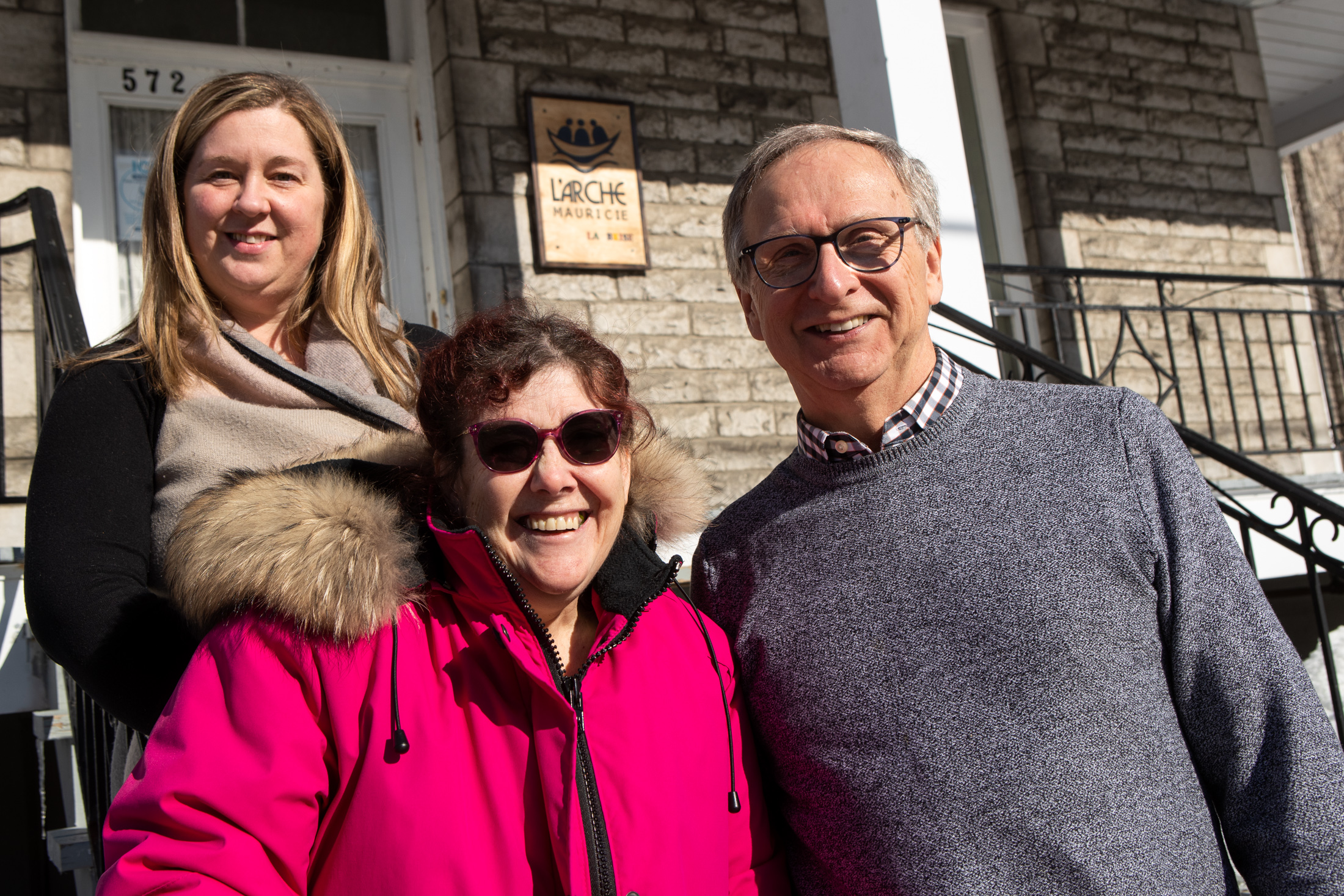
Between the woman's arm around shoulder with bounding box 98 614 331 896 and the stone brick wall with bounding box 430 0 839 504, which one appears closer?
the woman's arm around shoulder with bounding box 98 614 331 896

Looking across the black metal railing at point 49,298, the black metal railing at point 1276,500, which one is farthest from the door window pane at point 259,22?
the black metal railing at point 1276,500

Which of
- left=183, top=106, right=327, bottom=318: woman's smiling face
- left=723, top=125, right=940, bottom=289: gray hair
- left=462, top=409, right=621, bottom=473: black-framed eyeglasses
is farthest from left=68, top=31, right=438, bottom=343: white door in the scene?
left=462, top=409, right=621, bottom=473: black-framed eyeglasses

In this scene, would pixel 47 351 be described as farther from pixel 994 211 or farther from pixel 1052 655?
pixel 994 211

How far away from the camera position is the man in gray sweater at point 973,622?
1.33 meters

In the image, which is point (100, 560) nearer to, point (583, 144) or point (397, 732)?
point (397, 732)

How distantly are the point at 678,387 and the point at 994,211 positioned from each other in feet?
8.56

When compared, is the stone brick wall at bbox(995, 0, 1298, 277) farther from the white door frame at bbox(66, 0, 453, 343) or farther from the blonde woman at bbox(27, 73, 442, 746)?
the blonde woman at bbox(27, 73, 442, 746)

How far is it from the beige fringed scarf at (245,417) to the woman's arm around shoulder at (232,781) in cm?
33

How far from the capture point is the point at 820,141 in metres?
1.63

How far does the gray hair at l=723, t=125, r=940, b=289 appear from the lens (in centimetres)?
164

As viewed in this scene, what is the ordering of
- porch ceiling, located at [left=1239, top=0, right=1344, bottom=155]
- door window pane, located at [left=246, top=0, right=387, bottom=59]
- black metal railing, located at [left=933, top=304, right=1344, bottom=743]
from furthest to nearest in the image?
porch ceiling, located at [left=1239, top=0, right=1344, bottom=155], door window pane, located at [left=246, top=0, right=387, bottom=59], black metal railing, located at [left=933, top=304, right=1344, bottom=743]

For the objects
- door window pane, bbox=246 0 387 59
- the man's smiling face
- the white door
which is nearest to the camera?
the man's smiling face

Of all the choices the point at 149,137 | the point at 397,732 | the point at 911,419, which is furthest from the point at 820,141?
the point at 149,137

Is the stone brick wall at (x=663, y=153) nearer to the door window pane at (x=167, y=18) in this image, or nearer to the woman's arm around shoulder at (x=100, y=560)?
the door window pane at (x=167, y=18)
